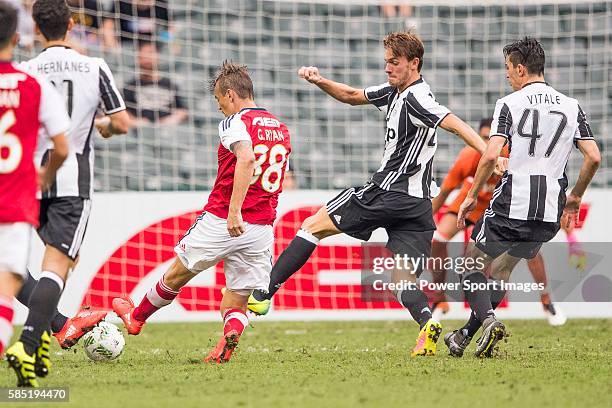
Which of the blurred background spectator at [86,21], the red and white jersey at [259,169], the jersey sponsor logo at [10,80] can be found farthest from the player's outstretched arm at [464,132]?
the blurred background spectator at [86,21]

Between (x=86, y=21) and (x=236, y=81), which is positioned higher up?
(x=86, y=21)

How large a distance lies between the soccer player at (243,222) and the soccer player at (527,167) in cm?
131

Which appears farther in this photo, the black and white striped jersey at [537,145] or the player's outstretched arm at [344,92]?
the player's outstretched arm at [344,92]

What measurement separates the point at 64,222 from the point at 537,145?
3212 mm

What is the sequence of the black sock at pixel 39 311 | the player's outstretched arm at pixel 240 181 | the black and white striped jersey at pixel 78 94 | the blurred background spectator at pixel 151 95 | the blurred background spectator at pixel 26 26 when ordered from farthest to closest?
the blurred background spectator at pixel 151 95 < the blurred background spectator at pixel 26 26 < the player's outstretched arm at pixel 240 181 < the black and white striped jersey at pixel 78 94 < the black sock at pixel 39 311

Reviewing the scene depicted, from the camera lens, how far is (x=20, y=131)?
489 centimetres

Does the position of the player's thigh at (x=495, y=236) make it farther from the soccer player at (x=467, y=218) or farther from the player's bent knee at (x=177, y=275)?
the soccer player at (x=467, y=218)

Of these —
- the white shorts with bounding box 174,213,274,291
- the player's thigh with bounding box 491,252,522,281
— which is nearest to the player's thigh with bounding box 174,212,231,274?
the white shorts with bounding box 174,213,274,291

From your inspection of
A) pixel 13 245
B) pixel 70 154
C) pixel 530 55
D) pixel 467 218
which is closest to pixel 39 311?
pixel 13 245

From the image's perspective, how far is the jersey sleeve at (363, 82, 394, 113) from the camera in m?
7.45

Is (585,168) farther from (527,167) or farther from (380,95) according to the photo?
(380,95)

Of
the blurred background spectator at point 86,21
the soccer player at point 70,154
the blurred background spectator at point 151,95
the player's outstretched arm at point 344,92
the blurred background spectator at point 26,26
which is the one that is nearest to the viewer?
the soccer player at point 70,154

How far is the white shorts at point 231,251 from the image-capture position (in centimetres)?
684

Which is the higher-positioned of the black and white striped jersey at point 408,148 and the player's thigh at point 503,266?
the black and white striped jersey at point 408,148
